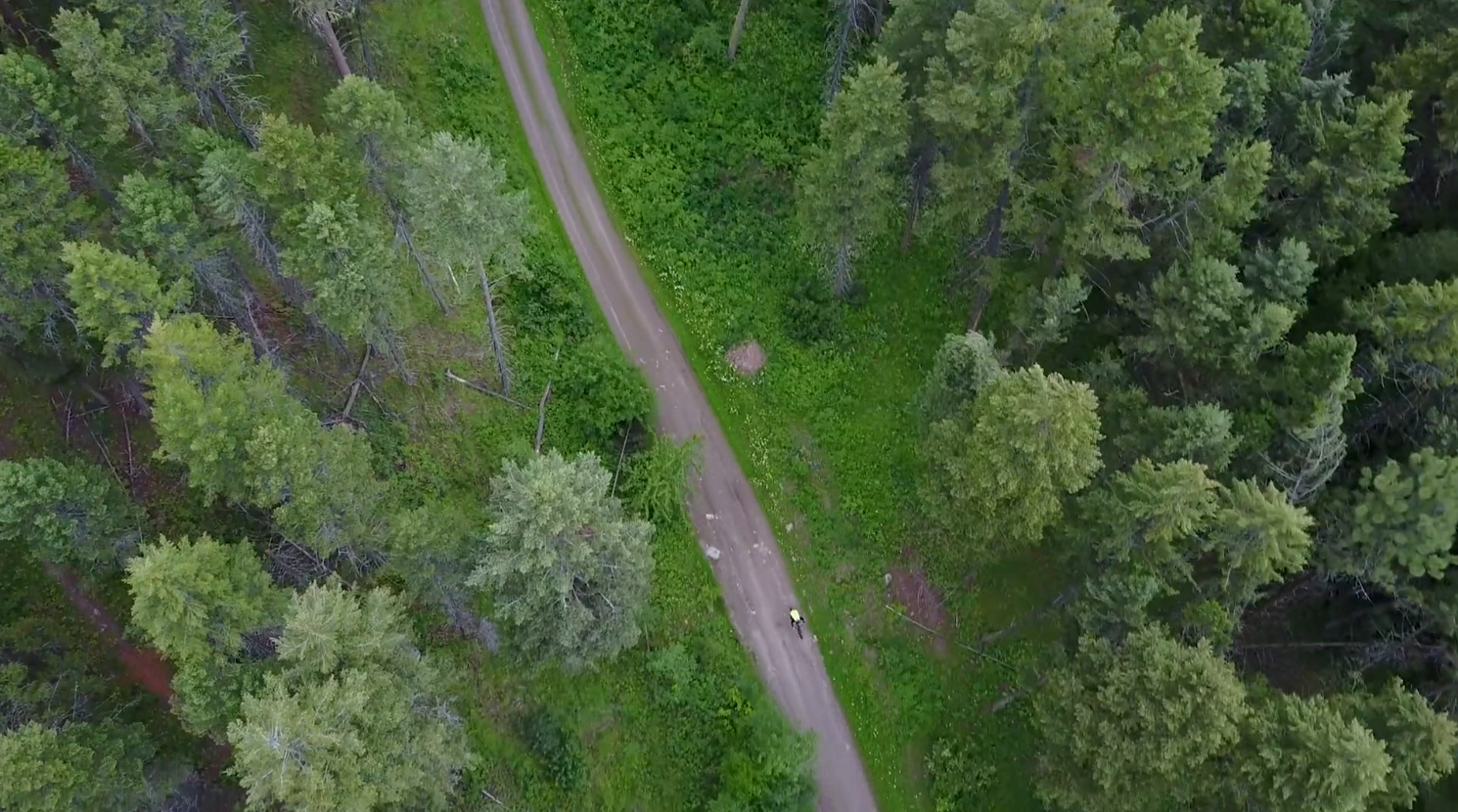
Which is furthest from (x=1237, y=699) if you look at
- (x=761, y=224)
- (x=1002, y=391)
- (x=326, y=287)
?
(x=326, y=287)

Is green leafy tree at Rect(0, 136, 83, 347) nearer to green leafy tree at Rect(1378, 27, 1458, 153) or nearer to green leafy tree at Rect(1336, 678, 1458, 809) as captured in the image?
green leafy tree at Rect(1336, 678, 1458, 809)

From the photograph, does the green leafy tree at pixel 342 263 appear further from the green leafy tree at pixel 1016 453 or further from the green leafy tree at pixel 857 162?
the green leafy tree at pixel 1016 453

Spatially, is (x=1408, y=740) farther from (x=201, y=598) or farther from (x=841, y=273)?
(x=201, y=598)

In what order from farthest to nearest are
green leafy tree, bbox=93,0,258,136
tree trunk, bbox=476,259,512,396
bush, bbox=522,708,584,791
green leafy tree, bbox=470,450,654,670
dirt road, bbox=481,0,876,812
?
tree trunk, bbox=476,259,512,396 → dirt road, bbox=481,0,876,812 → bush, bbox=522,708,584,791 → green leafy tree, bbox=93,0,258,136 → green leafy tree, bbox=470,450,654,670

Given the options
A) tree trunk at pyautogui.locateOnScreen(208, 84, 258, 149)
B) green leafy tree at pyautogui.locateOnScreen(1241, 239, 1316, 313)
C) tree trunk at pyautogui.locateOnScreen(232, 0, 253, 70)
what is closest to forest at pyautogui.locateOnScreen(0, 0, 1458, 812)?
green leafy tree at pyautogui.locateOnScreen(1241, 239, 1316, 313)

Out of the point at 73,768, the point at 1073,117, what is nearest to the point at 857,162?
the point at 1073,117

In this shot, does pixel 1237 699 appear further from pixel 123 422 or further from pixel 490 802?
pixel 123 422
